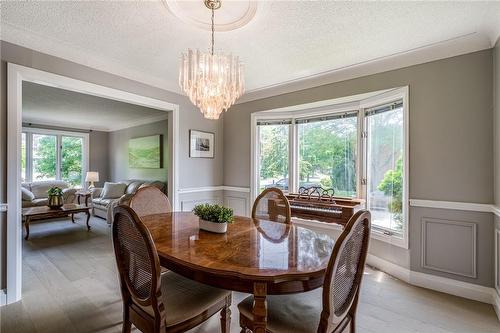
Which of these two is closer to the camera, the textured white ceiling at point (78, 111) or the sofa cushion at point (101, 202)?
the textured white ceiling at point (78, 111)

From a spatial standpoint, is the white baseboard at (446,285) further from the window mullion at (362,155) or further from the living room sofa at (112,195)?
the living room sofa at (112,195)

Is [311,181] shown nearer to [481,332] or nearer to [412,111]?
[412,111]

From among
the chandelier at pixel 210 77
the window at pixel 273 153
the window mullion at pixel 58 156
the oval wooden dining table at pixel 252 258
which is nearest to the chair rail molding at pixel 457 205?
the oval wooden dining table at pixel 252 258

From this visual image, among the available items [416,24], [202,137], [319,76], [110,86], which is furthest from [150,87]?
[416,24]

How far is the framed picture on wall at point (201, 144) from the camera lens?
3.81m

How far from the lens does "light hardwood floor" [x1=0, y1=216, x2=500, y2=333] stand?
186 centimetres

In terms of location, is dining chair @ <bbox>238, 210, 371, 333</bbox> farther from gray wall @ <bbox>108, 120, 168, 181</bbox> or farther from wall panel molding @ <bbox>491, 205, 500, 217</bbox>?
gray wall @ <bbox>108, 120, 168, 181</bbox>

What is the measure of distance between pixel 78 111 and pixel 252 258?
19.0 ft

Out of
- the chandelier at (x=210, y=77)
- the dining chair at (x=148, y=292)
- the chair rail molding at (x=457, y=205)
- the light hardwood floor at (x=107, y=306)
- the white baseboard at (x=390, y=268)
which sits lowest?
the light hardwood floor at (x=107, y=306)

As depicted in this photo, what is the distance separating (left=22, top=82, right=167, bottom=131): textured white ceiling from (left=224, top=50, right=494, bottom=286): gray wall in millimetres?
4586

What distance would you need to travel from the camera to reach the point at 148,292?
1.22m

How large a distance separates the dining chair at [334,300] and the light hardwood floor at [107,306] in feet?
2.60

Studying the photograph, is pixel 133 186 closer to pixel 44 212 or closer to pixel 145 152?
pixel 145 152

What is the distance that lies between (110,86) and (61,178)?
525cm
